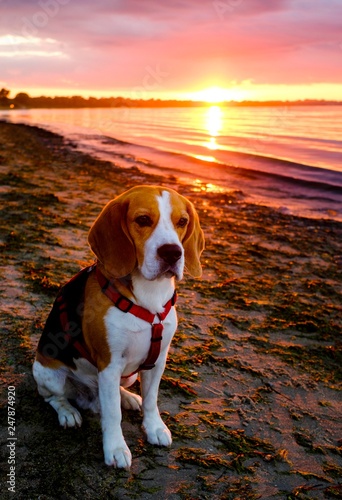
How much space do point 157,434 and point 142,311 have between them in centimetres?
106

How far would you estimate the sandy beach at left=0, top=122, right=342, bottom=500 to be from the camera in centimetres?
330

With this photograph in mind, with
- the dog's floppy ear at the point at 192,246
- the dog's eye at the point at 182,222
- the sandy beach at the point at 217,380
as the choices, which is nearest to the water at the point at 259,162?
the sandy beach at the point at 217,380

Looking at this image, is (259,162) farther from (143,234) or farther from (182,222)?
(143,234)

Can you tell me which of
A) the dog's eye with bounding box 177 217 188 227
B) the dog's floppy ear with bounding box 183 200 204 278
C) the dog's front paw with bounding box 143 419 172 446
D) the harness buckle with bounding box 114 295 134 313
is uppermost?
the dog's eye with bounding box 177 217 188 227

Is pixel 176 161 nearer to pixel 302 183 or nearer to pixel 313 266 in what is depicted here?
pixel 302 183

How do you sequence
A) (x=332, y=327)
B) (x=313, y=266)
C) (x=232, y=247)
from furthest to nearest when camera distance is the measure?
(x=232, y=247) → (x=313, y=266) → (x=332, y=327)

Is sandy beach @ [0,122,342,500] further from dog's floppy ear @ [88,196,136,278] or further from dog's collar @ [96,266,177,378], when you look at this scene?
dog's floppy ear @ [88,196,136,278]

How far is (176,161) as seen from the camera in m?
23.1

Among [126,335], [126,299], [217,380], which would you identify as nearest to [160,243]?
[126,299]

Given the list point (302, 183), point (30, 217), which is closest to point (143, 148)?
point (302, 183)

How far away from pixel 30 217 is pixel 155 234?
6347 millimetres

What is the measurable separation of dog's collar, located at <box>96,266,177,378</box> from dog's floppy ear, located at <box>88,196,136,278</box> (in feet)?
0.30

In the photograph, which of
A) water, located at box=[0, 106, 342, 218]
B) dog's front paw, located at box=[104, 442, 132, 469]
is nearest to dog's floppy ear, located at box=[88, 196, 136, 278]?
dog's front paw, located at box=[104, 442, 132, 469]

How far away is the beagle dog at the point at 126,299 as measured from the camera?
3.22m
